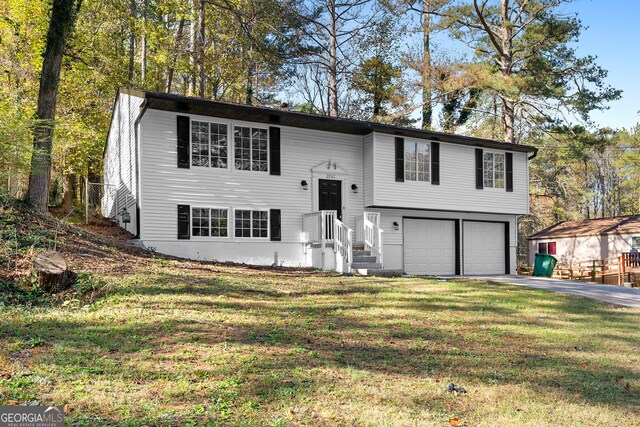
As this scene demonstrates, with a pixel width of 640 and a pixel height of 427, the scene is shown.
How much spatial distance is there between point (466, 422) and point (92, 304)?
17.7ft

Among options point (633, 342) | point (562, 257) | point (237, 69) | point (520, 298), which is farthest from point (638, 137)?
point (633, 342)

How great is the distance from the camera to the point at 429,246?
1789cm

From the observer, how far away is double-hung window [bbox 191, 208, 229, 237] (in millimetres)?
13875

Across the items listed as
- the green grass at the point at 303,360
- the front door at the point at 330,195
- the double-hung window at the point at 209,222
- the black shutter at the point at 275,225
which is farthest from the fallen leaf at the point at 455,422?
the front door at the point at 330,195

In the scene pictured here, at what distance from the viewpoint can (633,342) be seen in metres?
7.58

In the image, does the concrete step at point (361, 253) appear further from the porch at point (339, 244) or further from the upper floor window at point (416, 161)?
the upper floor window at point (416, 161)

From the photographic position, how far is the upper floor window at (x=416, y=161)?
16891 millimetres

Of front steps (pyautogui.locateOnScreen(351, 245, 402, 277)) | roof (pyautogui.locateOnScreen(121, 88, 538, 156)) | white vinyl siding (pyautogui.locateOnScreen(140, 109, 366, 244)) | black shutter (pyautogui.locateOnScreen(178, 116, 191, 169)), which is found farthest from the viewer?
black shutter (pyautogui.locateOnScreen(178, 116, 191, 169))

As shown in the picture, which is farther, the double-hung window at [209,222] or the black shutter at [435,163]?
the black shutter at [435,163]

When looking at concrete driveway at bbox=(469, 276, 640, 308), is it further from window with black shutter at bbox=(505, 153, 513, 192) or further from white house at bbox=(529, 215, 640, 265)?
white house at bbox=(529, 215, 640, 265)

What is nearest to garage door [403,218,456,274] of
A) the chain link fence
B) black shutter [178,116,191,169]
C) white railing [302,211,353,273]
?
white railing [302,211,353,273]

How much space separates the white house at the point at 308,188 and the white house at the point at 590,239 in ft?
30.0

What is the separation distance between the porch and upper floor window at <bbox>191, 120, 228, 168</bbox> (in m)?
3.09

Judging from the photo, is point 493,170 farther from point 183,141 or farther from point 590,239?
point 590,239
